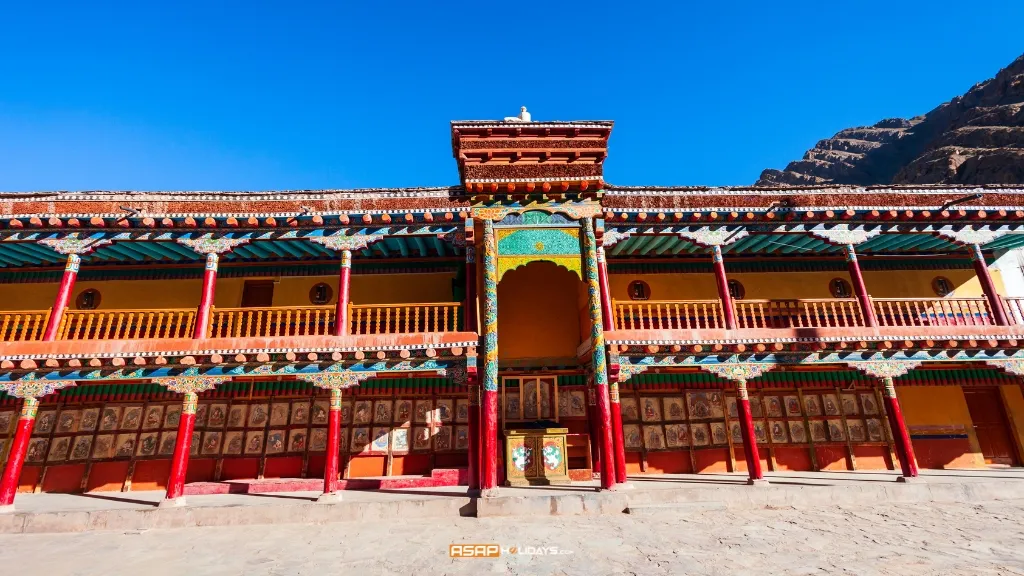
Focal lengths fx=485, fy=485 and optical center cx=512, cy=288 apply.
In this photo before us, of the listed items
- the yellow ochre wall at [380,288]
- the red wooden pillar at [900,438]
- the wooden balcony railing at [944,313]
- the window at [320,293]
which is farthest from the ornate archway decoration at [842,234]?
the window at [320,293]

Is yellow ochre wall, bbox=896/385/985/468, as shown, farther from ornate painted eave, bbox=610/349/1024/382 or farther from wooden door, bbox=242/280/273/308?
wooden door, bbox=242/280/273/308

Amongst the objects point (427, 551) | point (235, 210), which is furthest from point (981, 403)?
point (235, 210)

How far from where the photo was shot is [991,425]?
1310 centimetres

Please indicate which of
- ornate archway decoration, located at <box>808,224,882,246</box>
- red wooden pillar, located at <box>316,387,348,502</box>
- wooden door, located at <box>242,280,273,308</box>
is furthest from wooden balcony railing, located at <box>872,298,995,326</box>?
wooden door, located at <box>242,280,273,308</box>

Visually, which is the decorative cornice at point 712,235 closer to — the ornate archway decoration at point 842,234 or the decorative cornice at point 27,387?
the ornate archway decoration at point 842,234

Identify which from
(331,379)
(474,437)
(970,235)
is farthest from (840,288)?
(331,379)

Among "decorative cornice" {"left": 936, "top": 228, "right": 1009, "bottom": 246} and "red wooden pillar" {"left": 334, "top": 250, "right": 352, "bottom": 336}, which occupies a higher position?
"decorative cornice" {"left": 936, "top": 228, "right": 1009, "bottom": 246}

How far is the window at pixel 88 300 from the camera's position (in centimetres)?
1268

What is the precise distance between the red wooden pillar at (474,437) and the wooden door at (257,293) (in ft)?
21.6

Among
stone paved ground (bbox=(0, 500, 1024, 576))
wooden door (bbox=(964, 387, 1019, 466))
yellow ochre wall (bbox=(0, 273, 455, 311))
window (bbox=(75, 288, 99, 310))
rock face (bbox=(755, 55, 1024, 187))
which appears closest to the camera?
stone paved ground (bbox=(0, 500, 1024, 576))

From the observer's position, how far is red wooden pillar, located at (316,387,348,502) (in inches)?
368

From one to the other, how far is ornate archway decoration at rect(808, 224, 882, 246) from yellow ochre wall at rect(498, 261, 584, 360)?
587cm

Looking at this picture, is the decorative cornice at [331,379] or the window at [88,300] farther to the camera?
the window at [88,300]

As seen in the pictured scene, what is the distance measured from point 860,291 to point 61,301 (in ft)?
58.8
